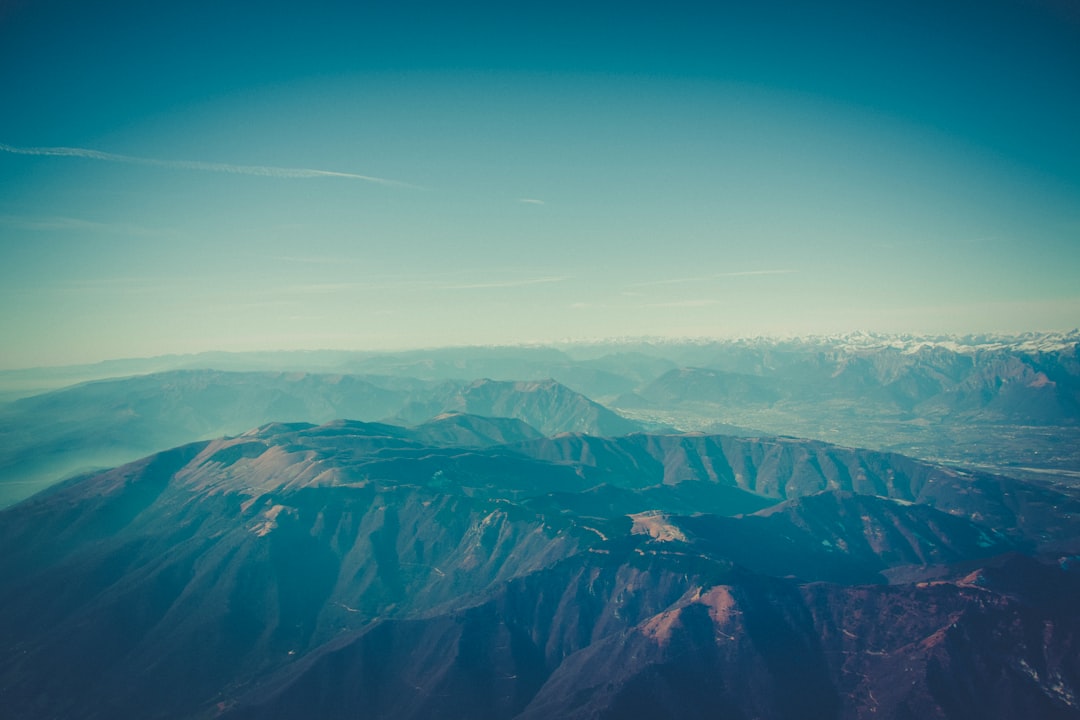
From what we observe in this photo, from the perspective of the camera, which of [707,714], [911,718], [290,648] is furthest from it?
[290,648]

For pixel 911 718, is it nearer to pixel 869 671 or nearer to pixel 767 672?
pixel 869 671

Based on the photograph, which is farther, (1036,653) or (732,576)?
(732,576)

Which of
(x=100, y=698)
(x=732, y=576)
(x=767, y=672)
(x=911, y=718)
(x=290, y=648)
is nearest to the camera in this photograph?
(x=911, y=718)

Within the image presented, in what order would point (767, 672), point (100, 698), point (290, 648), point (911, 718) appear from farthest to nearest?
point (290, 648) → point (100, 698) → point (767, 672) → point (911, 718)

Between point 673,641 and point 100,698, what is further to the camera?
point 100,698

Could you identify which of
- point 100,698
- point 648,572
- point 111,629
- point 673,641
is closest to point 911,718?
point 673,641

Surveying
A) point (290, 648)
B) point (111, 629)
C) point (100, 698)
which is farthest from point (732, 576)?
point (111, 629)

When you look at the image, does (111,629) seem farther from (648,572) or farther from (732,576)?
(732,576)

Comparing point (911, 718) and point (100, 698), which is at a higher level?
Result: point (911, 718)

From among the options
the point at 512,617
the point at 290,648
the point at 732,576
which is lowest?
the point at 290,648
